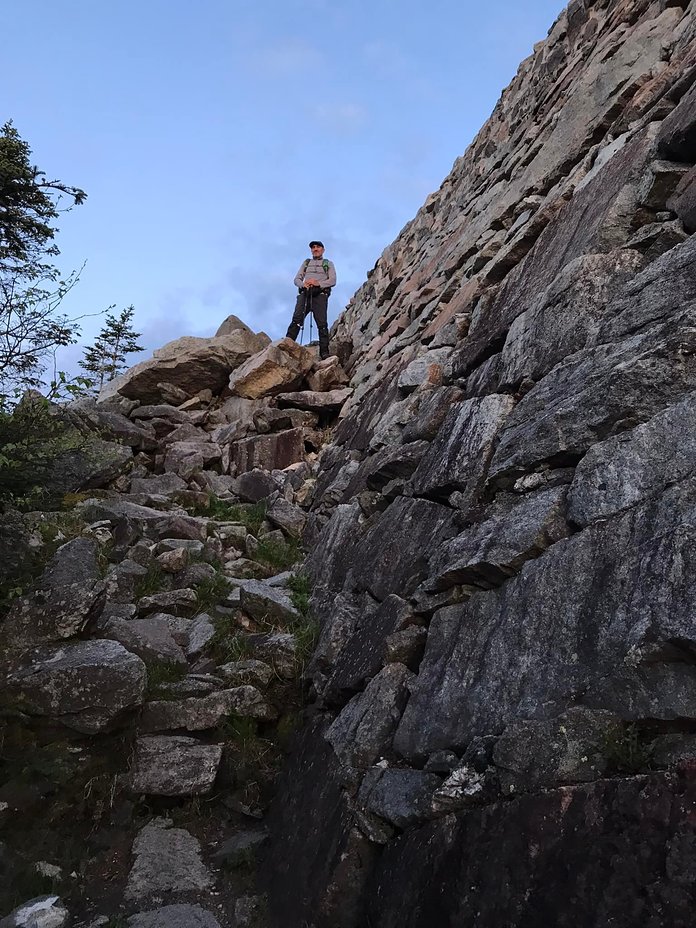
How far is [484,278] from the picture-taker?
460 inches

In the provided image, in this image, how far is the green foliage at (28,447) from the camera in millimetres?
8734

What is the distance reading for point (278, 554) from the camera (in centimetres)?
1196

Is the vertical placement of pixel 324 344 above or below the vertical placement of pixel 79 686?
above

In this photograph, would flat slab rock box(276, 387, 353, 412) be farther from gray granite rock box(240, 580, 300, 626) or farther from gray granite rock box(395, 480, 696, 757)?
gray granite rock box(395, 480, 696, 757)

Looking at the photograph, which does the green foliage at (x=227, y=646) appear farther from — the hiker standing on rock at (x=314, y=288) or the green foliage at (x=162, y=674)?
the hiker standing on rock at (x=314, y=288)

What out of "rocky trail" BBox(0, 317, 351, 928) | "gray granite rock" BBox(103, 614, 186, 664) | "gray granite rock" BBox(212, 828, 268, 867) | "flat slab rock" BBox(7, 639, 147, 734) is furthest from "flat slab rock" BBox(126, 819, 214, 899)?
"gray granite rock" BBox(103, 614, 186, 664)

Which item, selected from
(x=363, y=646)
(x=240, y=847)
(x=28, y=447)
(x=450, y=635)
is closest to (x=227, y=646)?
(x=363, y=646)

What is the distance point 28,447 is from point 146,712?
4001 mm

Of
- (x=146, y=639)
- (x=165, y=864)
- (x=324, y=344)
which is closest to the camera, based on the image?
(x=165, y=864)

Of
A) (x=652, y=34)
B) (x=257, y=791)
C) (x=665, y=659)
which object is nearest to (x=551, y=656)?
(x=665, y=659)

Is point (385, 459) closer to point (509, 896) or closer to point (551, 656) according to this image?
point (551, 656)

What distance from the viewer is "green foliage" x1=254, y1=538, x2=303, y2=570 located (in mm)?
11781

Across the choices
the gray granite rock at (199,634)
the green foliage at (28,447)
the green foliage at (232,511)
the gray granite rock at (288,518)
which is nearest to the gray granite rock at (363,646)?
the gray granite rock at (199,634)

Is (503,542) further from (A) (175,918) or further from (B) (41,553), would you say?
(B) (41,553)
